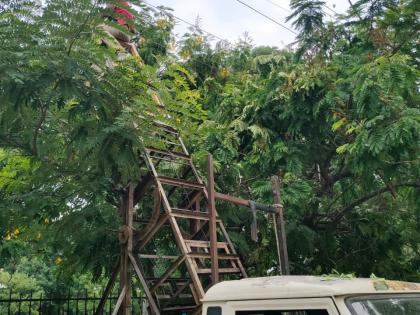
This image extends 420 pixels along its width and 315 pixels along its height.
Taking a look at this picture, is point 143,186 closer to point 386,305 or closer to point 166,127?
point 166,127

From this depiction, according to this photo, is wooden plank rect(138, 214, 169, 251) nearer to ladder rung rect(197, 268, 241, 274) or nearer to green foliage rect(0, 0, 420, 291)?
green foliage rect(0, 0, 420, 291)

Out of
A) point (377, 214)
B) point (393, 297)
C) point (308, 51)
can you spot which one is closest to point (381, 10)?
point (308, 51)

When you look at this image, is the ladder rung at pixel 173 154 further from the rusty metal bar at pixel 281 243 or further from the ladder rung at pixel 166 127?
the rusty metal bar at pixel 281 243

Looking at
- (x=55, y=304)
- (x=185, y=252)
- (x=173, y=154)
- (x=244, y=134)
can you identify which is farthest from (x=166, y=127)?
(x=55, y=304)

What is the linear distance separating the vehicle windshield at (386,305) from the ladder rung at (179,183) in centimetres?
409

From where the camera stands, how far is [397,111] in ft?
22.4

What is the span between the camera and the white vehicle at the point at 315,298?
3.11m

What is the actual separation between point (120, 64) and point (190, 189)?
2.56m

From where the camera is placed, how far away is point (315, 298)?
3.13 m

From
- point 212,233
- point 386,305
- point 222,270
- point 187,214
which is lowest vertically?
point 386,305

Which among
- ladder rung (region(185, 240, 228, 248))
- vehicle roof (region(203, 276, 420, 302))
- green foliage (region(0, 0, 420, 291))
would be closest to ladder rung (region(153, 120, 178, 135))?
green foliage (region(0, 0, 420, 291))

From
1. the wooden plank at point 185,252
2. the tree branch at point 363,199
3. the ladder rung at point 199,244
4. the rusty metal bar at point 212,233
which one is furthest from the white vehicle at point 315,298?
the tree branch at point 363,199

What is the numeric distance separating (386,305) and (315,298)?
0.56m

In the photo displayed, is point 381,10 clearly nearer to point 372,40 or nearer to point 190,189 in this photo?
point 372,40
